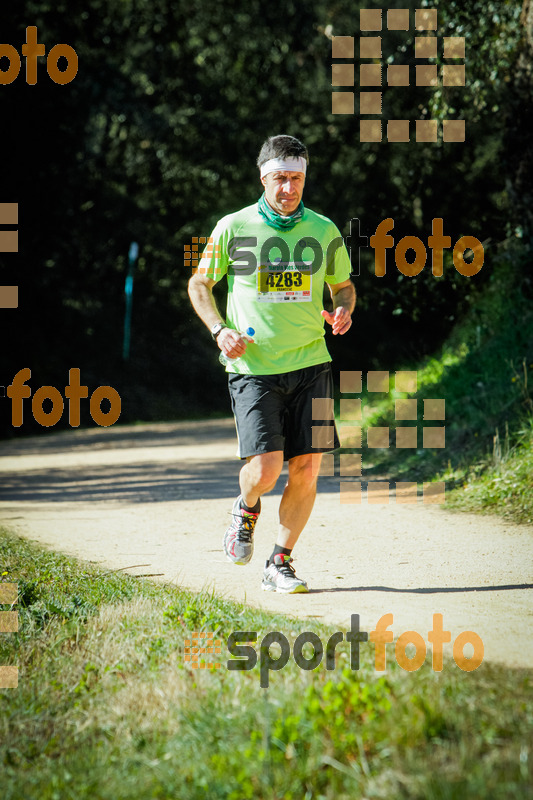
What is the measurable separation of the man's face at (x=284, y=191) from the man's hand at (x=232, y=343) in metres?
0.69

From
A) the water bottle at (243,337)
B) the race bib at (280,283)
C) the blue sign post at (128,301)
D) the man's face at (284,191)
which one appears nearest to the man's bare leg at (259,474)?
the water bottle at (243,337)

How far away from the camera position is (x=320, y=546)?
6.09 metres

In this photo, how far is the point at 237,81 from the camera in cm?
2577

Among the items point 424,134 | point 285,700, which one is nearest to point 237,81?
point 424,134

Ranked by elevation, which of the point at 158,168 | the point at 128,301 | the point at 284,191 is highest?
the point at 158,168

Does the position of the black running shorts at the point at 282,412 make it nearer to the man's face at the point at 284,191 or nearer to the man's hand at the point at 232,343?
the man's hand at the point at 232,343

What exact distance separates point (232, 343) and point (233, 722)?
81.3 inches

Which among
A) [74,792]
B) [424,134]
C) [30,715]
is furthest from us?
[424,134]

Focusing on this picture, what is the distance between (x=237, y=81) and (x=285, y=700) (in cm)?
2485

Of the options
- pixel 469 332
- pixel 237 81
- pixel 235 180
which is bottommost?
pixel 469 332

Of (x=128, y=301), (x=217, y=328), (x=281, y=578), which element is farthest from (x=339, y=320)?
(x=128, y=301)

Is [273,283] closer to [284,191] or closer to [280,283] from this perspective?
[280,283]

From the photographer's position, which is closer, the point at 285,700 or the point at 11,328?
the point at 285,700

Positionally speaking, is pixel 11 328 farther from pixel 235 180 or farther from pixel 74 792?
pixel 74 792
